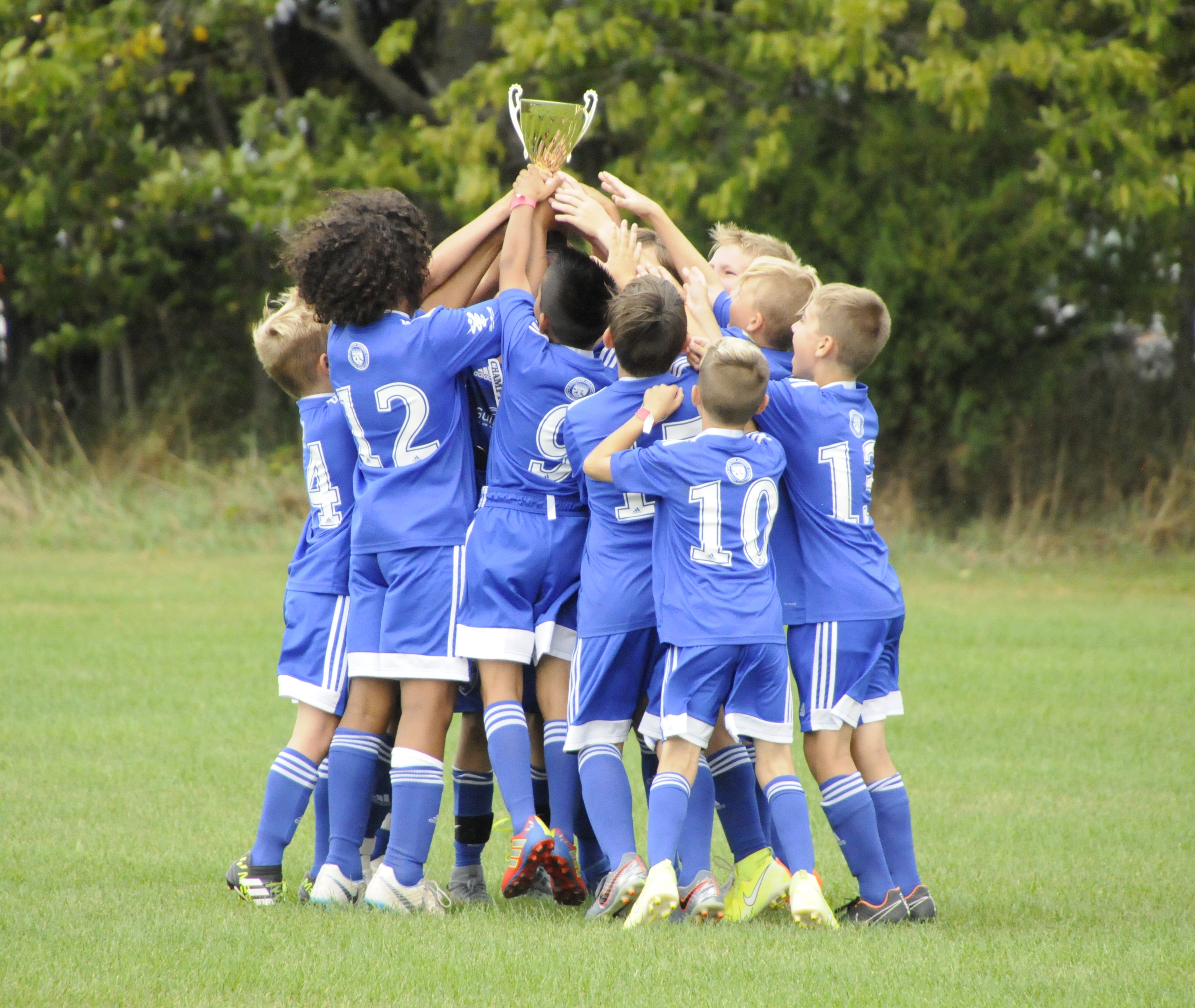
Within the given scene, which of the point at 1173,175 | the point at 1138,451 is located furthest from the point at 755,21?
the point at 1138,451

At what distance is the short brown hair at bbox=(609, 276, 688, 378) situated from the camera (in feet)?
13.3

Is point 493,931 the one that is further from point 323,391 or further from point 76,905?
point 323,391

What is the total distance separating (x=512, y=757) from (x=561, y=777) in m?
0.29

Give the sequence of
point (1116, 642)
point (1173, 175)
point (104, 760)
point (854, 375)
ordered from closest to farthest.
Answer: point (854, 375) → point (104, 760) → point (1116, 642) → point (1173, 175)

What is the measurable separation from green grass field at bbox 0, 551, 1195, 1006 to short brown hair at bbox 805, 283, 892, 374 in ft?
5.42

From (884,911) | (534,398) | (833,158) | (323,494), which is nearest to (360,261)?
(534,398)

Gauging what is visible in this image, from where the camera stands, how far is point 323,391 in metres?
4.62

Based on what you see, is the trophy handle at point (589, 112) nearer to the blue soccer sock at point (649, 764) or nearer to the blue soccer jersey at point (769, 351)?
the blue soccer jersey at point (769, 351)

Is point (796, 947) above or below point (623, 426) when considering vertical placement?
below

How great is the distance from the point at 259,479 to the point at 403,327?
1151 cm

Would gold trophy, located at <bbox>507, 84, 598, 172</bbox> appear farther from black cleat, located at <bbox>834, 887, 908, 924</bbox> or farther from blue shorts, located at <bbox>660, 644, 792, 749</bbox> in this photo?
black cleat, located at <bbox>834, 887, 908, 924</bbox>

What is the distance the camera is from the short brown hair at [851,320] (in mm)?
4242

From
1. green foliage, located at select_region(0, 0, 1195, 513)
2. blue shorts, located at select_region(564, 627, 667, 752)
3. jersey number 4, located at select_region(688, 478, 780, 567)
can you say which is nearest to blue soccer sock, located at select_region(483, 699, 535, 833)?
blue shorts, located at select_region(564, 627, 667, 752)

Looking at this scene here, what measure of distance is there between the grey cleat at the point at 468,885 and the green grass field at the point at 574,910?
155 millimetres
